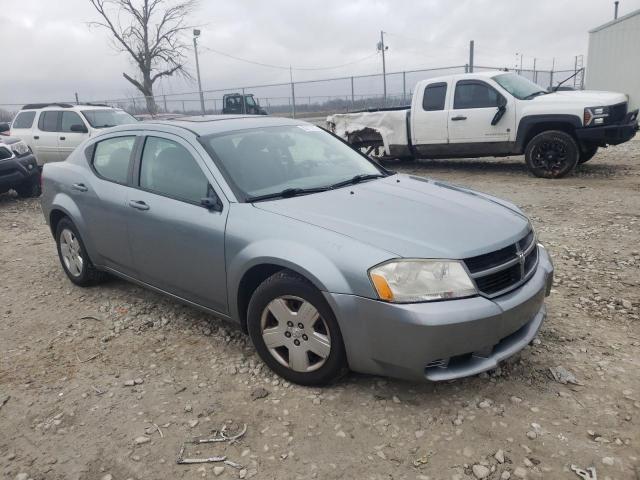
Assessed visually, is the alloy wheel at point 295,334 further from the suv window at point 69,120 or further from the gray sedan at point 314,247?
the suv window at point 69,120

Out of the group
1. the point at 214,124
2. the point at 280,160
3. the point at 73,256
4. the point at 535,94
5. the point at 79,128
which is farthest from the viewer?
the point at 79,128

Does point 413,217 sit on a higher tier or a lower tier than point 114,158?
lower

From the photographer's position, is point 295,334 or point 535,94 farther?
point 535,94

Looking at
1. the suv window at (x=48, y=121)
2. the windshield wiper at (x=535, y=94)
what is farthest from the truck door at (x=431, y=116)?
the suv window at (x=48, y=121)

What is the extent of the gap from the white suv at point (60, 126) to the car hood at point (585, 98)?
8.78 metres

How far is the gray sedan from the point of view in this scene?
259 cm

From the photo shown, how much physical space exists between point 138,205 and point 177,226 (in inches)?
20.5

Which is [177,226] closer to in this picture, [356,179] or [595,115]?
[356,179]

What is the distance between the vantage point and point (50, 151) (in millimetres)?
11805

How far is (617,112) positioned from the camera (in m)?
8.37

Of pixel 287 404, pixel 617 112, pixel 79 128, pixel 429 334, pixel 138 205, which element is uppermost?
pixel 79 128

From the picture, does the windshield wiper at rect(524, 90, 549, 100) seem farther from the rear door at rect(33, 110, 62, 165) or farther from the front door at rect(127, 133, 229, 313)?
the rear door at rect(33, 110, 62, 165)

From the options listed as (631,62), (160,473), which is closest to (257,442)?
(160,473)

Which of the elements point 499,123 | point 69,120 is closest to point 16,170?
point 69,120
